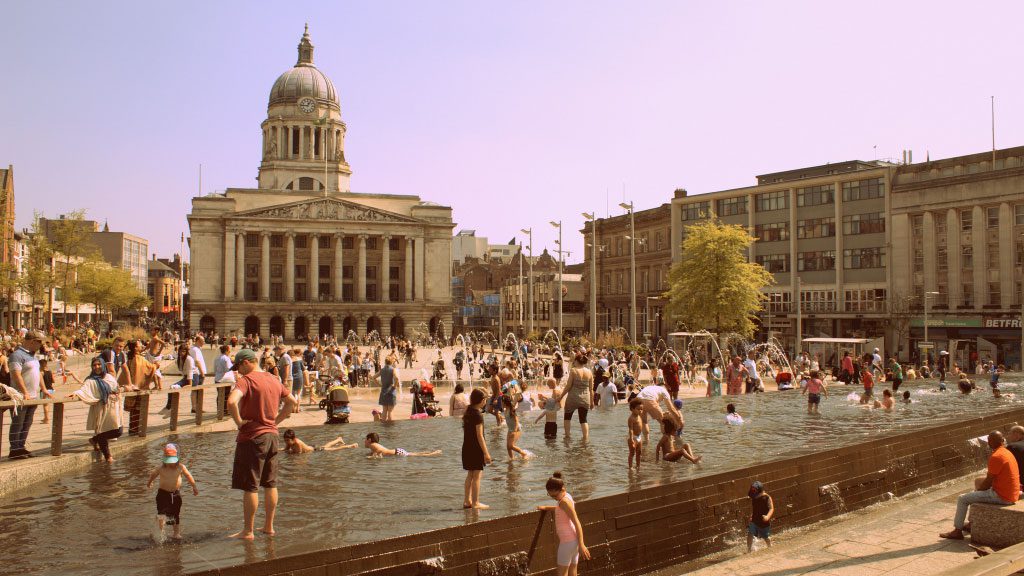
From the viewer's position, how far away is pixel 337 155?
126625mm

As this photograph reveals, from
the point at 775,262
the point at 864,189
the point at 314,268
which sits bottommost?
the point at 775,262

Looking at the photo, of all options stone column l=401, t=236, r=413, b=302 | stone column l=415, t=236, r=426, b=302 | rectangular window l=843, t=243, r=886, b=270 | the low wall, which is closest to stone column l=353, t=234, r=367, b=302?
stone column l=401, t=236, r=413, b=302

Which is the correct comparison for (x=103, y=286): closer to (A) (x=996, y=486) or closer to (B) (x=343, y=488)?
(B) (x=343, y=488)

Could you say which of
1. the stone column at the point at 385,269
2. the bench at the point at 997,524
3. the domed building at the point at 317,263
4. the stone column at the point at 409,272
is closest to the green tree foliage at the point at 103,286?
the domed building at the point at 317,263

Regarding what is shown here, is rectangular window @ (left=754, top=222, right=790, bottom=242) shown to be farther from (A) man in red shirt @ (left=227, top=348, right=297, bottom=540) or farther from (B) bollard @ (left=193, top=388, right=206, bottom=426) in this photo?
(A) man in red shirt @ (left=227, top=348, right=297, bottom=540)

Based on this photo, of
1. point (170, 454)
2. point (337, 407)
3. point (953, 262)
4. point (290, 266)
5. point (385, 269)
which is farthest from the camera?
point (385, 269)

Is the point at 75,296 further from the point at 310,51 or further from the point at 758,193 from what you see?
the point at 310,51

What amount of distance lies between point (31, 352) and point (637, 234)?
2882 inches

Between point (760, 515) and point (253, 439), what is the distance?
6791 millimetres

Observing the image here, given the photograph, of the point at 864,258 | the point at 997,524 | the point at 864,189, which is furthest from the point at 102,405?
the point at 864,189

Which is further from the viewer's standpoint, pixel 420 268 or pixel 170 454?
pixel 420 268

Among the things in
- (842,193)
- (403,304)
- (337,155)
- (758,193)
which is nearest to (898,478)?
(842,193)

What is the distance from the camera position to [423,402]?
72.3 feet

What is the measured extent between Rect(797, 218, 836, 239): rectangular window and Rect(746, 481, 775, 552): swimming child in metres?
57.3
